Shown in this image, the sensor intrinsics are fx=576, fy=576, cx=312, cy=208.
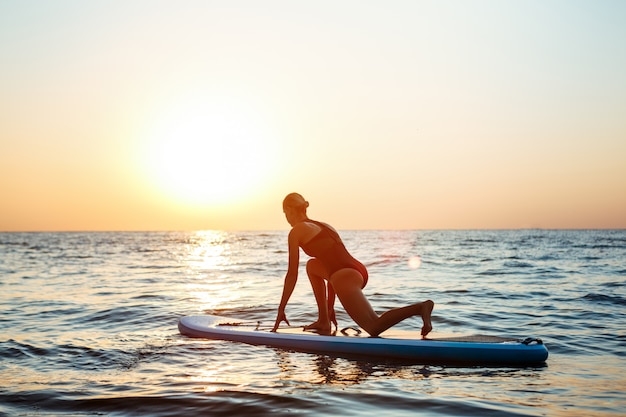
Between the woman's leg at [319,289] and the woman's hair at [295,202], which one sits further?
the woman's leg at [319,289]

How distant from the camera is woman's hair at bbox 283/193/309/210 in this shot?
711 centimetres

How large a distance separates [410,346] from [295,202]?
220cm

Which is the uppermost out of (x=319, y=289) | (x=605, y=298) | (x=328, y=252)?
(x=328, y=252)

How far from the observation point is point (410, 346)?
6.73 metres

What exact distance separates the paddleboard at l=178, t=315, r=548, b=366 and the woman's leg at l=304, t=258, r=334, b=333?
0.85ft

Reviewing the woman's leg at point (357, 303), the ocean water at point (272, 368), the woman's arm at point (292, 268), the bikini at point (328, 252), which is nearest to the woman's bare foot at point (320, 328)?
the ocean water at point (272, 368)

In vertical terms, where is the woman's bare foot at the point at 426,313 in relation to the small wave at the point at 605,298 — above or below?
above

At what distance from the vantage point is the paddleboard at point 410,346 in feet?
21.2

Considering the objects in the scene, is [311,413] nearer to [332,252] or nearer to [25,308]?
[332,252]

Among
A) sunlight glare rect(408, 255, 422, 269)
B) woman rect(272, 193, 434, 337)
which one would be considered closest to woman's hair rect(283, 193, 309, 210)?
woman rect(272, 193, 434, 337)

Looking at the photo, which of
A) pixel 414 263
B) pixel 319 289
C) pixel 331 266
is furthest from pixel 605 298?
pixel 414 263

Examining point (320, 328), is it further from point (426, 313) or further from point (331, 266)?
point (426, 313)

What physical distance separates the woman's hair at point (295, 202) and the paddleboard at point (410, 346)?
169 cm

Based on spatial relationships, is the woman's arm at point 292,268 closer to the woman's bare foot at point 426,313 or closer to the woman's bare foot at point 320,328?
the woman's bare foot at point 320,328
